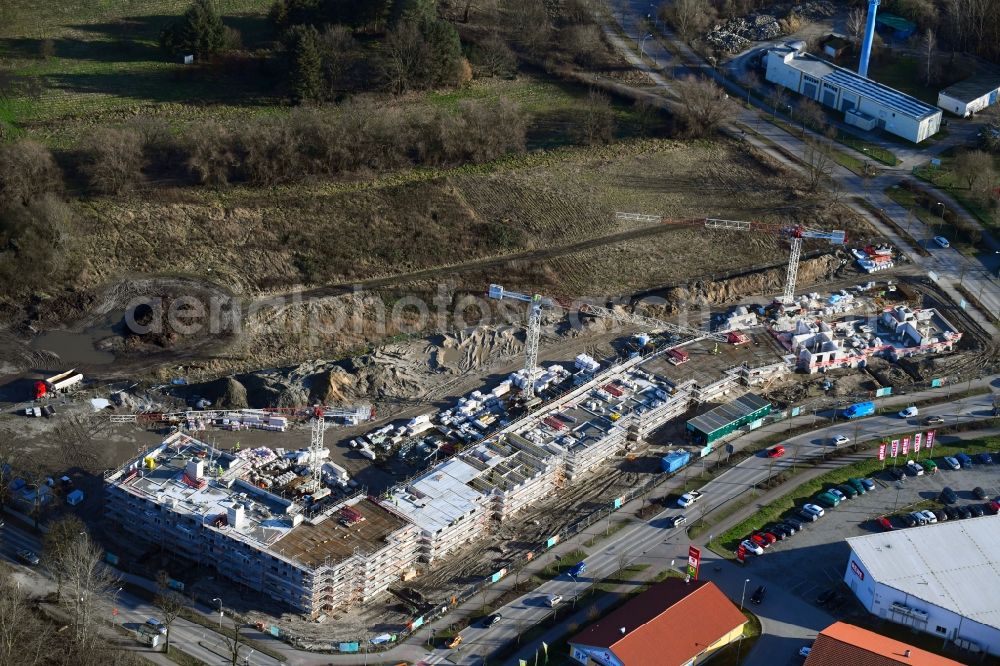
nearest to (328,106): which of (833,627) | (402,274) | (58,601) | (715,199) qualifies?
(402,274)

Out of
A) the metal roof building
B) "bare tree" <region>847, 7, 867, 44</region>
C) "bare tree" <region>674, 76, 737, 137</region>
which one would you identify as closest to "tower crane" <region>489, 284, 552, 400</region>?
the metal roof building

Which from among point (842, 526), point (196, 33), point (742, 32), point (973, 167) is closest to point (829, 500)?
point (842, 526)

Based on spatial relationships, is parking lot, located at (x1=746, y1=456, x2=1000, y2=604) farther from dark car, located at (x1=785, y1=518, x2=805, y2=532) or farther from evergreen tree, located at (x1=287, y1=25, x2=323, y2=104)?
evergreen tree, located at (x1=287, y1=25, x2=323, y2=104)

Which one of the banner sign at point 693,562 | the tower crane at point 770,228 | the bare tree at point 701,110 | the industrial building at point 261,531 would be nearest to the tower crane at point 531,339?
the industrial building at point 261,531

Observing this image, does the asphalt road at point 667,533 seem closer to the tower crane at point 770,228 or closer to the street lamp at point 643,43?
the tower crane at point 770,228

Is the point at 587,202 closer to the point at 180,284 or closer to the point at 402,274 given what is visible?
the point at 402,274

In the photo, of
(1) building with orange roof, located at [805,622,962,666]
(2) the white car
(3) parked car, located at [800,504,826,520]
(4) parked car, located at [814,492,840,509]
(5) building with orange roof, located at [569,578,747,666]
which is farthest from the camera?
(4) parked car, located at [814,492,840,509]

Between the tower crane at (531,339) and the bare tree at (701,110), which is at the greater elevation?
the bare tree at (701,110)
